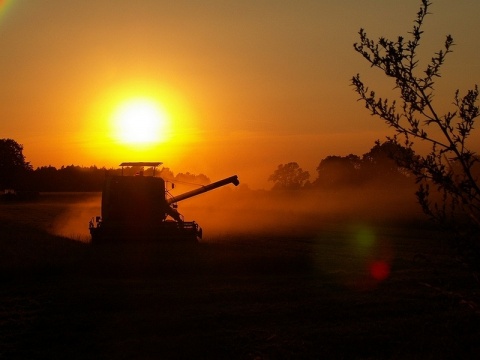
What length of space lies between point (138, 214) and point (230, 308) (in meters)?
18.6

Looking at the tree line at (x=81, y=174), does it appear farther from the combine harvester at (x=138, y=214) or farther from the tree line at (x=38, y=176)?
the combine harvester at (x=138, y=214)

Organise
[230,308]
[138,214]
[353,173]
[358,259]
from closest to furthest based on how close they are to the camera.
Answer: [230,308]
[358,259]
[138,214]
[353,173]

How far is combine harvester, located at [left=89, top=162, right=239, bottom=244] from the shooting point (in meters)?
28.6

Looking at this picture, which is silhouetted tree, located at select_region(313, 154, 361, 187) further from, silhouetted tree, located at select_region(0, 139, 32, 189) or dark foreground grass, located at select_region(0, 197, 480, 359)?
dark foreground grass, located at select_region(0, 197, 480, 359)

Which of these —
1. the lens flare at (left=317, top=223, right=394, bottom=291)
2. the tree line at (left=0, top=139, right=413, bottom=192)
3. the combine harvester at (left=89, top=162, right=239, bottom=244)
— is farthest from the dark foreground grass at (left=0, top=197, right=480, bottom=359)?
the tree line at (left=0, top=139, right=413, bottom=192)

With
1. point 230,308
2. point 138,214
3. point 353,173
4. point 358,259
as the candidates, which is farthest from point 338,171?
point 230,308

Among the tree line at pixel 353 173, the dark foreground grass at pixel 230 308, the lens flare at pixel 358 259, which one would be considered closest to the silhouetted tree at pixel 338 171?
the tree line at pixel 353 173

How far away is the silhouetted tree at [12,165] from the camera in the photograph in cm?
10144

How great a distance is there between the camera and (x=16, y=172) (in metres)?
104

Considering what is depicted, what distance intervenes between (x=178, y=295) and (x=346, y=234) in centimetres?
2322

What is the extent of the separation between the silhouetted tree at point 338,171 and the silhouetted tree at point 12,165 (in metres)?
44.9

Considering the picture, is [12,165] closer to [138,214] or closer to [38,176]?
[38,176]

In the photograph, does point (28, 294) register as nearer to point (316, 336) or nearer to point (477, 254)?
point (316, 336)

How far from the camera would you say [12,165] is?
103438mm
